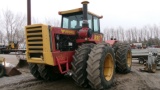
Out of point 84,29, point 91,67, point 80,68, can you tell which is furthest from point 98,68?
point 84,29

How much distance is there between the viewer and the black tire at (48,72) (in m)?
8.42

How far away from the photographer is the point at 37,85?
795 cm

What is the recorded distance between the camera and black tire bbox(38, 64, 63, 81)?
8417mm

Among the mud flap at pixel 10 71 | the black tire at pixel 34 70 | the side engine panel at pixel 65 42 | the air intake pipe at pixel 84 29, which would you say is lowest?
the mud flap at pixel 10 71

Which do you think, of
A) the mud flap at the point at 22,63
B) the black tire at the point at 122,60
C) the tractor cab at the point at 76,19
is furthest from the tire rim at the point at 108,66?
the mud flap at the point at 22,63

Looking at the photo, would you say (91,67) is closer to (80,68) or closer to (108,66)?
(80,68)

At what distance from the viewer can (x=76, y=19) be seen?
29.0 ft

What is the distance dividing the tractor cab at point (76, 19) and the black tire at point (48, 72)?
1797 mm

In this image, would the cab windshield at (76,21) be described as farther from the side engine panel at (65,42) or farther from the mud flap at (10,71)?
the mud flap at (10,71)

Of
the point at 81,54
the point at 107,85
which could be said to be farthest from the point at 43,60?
the point at 107,85

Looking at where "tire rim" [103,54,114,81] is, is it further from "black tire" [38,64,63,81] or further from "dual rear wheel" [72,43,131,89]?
"black tire" [38,64,63,81]

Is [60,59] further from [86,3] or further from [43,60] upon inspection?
[86,3]

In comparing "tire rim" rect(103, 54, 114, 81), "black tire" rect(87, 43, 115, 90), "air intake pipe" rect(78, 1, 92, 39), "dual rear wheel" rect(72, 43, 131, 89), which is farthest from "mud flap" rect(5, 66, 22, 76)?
"black tire" rect(87, 43, 115, 90)

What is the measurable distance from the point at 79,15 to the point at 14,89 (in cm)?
372
